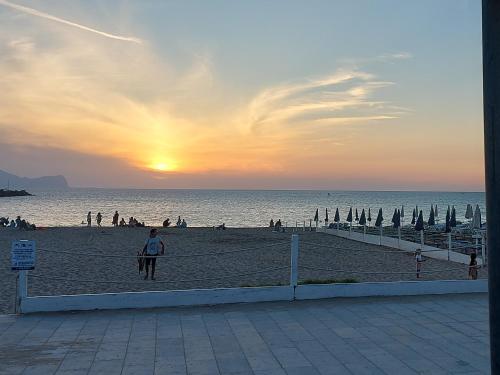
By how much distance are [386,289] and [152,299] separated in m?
4.12

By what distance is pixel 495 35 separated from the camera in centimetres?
194

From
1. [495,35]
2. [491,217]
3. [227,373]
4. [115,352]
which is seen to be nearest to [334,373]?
[227,373]

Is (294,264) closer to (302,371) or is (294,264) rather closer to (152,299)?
(152,299)

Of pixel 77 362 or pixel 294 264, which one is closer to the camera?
pixel 77 362

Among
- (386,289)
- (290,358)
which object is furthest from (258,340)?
(386,289)

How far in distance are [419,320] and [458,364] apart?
5.91 ft

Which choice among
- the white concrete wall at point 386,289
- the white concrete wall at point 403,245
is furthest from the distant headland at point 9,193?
the white concrete wall at point 386,289

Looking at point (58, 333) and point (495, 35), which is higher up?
point (495, 35)

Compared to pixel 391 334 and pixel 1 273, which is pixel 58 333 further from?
pixel 1 273

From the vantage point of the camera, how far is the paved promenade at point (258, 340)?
4906 mm

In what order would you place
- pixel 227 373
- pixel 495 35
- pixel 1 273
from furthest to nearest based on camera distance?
pixel 1 273, pixel 227 373, pixel 495 35

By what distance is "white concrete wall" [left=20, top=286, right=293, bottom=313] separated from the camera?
23.2 feet

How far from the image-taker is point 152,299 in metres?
7.43

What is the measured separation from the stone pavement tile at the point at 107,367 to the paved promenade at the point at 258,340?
0.03ft
